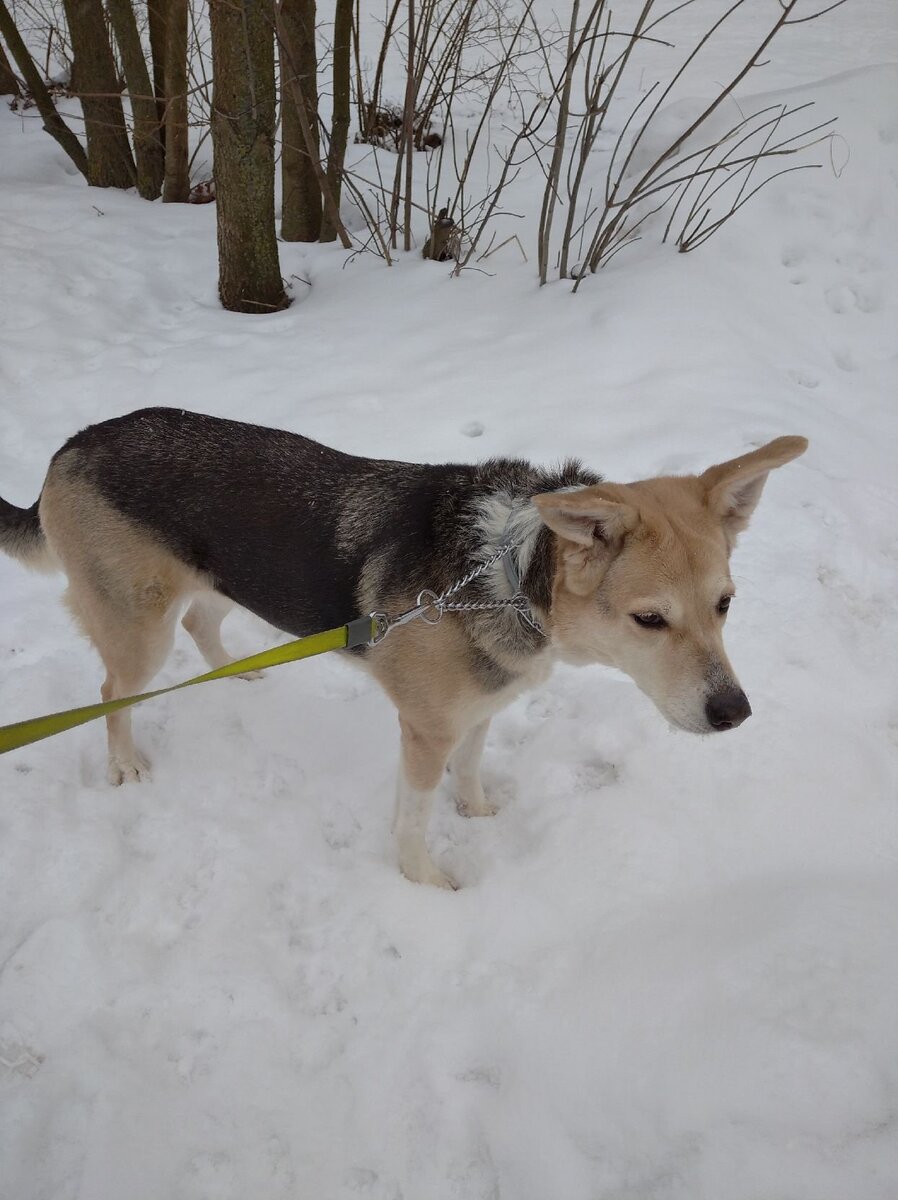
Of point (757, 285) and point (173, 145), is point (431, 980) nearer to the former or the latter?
point (757, 285)

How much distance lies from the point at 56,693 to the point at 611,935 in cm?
275

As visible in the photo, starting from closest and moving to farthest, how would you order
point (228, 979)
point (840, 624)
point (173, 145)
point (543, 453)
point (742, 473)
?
point (742, 473), point (228, 979), point (840, 624), point (543, 453), point (173, 145)

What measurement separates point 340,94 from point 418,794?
6981 mm

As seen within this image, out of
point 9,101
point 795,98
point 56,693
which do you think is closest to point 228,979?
point 56,693

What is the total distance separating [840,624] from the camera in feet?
12.5

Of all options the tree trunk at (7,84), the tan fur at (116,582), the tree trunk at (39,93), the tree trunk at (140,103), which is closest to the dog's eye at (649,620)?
the tan fur at (116,582)

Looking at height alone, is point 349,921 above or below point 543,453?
below

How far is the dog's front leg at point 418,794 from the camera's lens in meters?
2.68

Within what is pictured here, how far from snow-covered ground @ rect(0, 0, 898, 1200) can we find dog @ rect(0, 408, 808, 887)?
1.28 feet

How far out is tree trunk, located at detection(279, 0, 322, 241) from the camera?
→ 626 cm

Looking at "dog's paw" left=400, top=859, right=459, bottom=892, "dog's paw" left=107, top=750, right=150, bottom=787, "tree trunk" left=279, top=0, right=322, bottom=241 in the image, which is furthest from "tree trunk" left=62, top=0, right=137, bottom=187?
"dog's paw" left=400, top=859, right=459, bottom=892

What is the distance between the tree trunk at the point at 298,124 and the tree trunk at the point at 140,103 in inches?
52.7

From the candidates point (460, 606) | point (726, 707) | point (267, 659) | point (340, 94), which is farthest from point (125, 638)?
point (340, 94)

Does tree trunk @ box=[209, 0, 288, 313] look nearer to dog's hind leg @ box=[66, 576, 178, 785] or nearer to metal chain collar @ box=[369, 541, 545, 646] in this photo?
dog's hind leg @ box=[66, 576, 178, 785]
